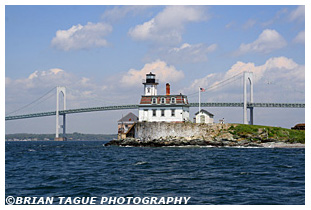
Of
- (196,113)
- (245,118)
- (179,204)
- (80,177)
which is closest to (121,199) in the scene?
(179,204)

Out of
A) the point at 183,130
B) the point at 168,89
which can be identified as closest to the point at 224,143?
the point at 183,130

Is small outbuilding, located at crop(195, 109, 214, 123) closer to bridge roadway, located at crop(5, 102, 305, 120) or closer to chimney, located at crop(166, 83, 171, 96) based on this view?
chimney, located at crop(166, 83, 171, 96)

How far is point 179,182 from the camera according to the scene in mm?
18922

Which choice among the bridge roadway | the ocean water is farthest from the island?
the bridge roadway

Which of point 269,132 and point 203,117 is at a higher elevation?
point 203,117

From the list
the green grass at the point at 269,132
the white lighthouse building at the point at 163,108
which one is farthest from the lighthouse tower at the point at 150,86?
the green grass at the point at 269,132

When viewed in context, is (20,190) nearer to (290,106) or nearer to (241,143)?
(241,143)

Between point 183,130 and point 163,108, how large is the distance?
15.2 ft

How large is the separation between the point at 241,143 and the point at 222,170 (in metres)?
25.6

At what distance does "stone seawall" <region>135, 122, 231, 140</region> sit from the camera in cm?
4969

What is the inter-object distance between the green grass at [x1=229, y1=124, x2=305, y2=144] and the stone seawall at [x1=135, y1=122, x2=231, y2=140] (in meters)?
1.39

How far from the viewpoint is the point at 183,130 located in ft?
164

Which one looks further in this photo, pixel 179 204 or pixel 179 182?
pixel 179 182

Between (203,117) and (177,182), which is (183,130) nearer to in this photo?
(203,117)
